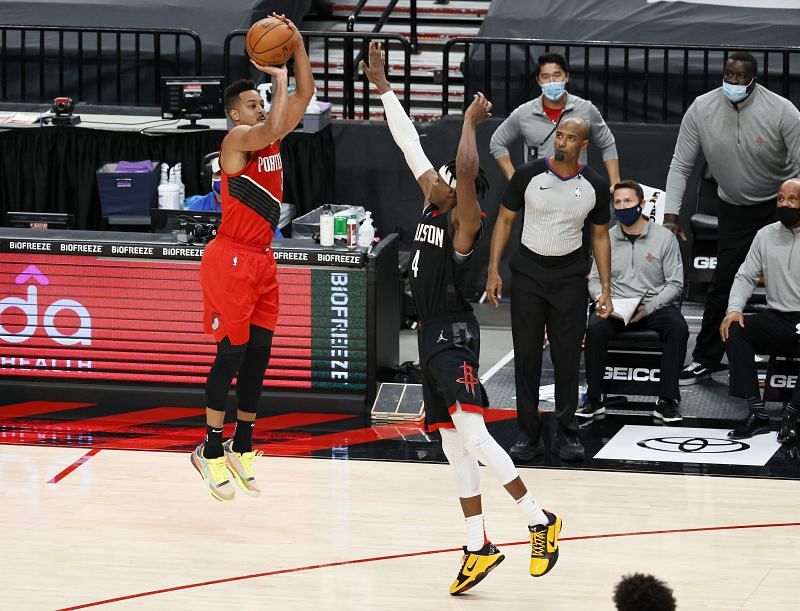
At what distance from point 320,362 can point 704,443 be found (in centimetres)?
258

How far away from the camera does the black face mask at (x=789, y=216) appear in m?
9.10

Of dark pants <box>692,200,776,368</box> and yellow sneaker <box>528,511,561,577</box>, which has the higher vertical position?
dark pants <box>692,200,776,368</box>

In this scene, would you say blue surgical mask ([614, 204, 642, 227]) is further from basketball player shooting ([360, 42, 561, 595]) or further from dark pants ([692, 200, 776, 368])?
basketball player shooting ([360, 42, 561, 595])

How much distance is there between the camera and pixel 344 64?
12.6m

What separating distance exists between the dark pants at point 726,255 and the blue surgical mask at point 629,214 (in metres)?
0.79

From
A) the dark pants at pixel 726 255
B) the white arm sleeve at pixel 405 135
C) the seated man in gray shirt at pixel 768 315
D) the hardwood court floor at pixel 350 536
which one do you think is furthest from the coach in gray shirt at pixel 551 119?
the white arm sleeve at pixel 405 135

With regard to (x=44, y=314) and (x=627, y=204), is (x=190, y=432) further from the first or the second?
(x=627, y=204)

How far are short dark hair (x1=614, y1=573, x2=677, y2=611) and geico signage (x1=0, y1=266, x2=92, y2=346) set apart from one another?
665cm

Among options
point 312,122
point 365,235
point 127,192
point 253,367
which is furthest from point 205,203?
point 253,367

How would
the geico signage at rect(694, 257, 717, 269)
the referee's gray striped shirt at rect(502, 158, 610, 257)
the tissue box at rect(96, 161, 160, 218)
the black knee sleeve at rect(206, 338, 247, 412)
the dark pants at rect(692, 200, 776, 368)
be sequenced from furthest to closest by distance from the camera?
the tissue box at rect(96, 161, 160, 218) < the geico signage at rect(694, 257, 717, 269) < the dark pants at rect(692, 200, 776, 368) < the referee's gray striped shirt at rect(502, 158, 610, 257) < the black knee sleeve at rect(206, 338, 247, 412)

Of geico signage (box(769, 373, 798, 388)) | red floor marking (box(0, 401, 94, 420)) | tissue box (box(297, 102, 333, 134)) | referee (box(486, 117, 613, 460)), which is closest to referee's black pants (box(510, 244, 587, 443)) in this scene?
referee (box(486, 117, 613, 460))

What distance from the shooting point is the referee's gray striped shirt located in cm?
859

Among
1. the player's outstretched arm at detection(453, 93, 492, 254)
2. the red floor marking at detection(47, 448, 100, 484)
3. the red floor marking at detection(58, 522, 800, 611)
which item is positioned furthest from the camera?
the red floor marking at detection(47, 448, 100, 484)

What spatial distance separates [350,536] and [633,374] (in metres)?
2.92
